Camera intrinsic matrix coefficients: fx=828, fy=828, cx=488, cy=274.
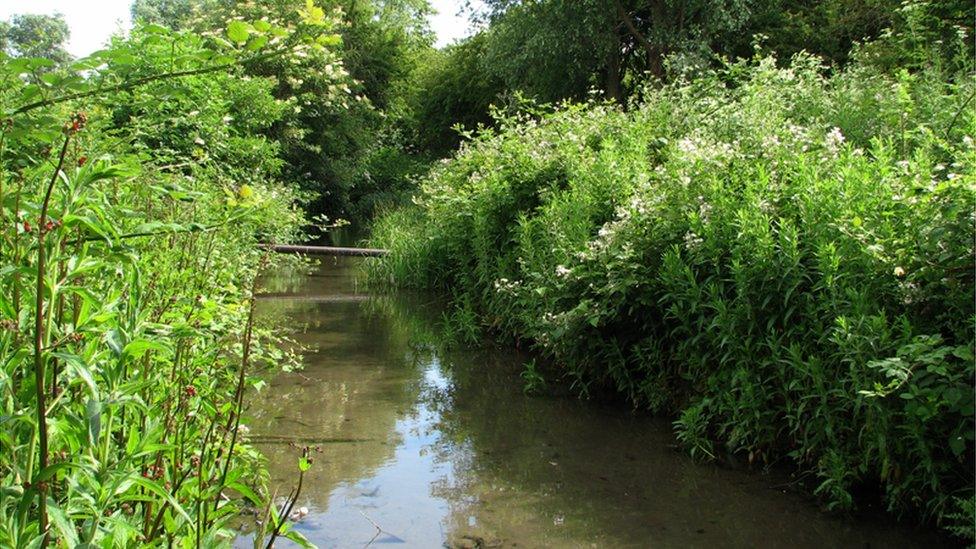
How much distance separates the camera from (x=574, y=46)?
23.2 m

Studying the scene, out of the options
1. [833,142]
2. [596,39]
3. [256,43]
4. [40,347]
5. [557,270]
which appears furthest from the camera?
[596,39]

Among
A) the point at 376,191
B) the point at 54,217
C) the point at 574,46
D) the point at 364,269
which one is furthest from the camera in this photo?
the point at 376,191

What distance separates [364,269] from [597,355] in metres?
8.31

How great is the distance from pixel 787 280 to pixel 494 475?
218 cm

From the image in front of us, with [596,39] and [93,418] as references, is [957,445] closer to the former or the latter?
[93,418]

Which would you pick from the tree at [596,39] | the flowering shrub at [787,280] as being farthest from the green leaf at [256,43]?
the tree at [596,39]

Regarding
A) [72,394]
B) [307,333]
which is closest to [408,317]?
[307,333]

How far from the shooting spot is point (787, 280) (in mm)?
5000

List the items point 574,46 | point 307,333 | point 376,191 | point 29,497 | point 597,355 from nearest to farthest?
1. point 29,497
2. point 597,355
3. point 307,333
4. point 574,46
5. point 376,191

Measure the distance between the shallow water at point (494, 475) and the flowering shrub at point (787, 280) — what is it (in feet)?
0.96

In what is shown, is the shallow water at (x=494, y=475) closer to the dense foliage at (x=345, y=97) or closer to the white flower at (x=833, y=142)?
the white flower at (x=833, y=142)

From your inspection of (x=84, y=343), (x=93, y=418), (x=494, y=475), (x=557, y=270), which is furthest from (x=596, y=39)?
(x=93, y=418)

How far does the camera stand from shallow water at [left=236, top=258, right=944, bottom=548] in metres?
4.36

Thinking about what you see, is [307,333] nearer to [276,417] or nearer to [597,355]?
[276,417]
